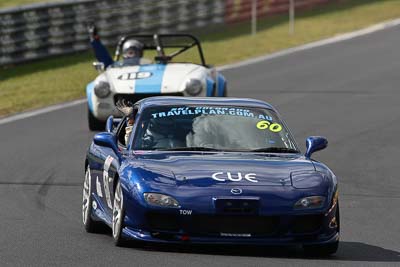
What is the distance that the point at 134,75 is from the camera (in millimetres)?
17859

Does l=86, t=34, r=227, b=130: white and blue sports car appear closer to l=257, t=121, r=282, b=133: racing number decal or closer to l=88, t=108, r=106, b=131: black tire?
l=88, t=108, r=106, b=131: black tire

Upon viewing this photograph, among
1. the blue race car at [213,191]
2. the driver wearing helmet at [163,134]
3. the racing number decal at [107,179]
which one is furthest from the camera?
the driver wearing helmet at [163,134]

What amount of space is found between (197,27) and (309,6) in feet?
18.3

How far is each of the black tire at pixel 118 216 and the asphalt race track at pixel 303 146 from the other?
0.24 feet

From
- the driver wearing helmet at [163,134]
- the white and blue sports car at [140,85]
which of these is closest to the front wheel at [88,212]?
the driver wearing helmet at [163,134]

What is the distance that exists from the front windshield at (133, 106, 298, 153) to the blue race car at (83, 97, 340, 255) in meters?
0.01

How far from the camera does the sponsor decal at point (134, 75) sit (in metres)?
17.8

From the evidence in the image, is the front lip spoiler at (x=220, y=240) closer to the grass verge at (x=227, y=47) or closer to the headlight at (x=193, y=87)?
the headlight at (x=193, y=87)

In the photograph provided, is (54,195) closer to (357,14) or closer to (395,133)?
(395,133)

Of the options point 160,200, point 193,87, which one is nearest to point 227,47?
point 193,87

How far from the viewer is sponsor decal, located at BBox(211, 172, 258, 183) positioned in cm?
866

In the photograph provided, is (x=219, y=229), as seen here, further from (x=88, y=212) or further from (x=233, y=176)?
(x=88, y=212)

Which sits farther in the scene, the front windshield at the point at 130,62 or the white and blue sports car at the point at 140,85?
the front windshield at the point at 130,62

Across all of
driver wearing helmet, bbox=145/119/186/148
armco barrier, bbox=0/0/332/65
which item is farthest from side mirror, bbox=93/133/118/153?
armco barrier, bbox=0/0/332/65
